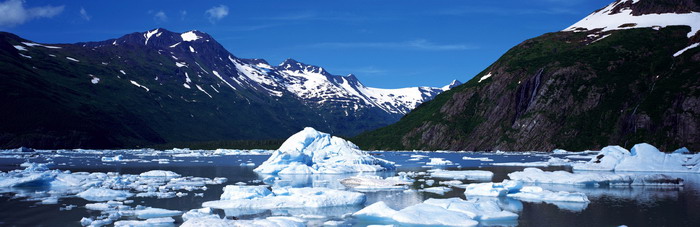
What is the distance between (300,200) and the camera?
33719 mm

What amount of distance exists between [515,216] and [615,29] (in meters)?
178

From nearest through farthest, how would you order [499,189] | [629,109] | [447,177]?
1. [499,189]
2. [447,177]
3. [629,109]

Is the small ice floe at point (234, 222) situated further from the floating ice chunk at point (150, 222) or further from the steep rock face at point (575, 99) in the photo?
the steep rock face at point (575, 99)

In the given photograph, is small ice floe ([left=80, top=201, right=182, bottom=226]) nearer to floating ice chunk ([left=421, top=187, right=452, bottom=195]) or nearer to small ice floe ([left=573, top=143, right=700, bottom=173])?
floating ice chunk ([left=421, top=187, right=452, bottom=195])

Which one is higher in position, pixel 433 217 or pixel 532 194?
pixel 532 194

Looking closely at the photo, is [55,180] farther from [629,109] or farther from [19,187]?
[629,109]

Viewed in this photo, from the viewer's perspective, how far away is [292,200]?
110 feet

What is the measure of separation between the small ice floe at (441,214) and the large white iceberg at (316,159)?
1410 inches

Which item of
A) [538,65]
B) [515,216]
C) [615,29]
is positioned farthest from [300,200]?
[615,29]

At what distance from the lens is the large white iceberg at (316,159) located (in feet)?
211

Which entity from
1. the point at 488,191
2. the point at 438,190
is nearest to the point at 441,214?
the point at 488,191

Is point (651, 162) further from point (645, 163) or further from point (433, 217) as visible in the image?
point (433, 217)

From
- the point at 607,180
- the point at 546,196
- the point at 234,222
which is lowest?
the point at 234,222

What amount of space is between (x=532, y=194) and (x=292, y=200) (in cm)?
1747
